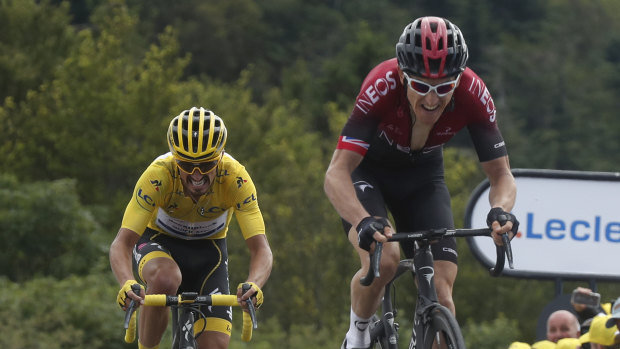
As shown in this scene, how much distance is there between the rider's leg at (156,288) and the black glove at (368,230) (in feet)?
4.83

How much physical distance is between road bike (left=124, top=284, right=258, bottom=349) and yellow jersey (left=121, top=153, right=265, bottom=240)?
0.63 meters

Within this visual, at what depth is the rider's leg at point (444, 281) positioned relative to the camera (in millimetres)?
7391

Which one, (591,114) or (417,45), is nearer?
(417,45)

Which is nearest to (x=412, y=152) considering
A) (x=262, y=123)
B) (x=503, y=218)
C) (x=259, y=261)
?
(x=503, y=218)

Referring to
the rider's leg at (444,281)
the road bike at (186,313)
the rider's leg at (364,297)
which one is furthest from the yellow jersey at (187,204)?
the rider's leg at (444,281)

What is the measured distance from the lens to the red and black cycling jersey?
7.28m

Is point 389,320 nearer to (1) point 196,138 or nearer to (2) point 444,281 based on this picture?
(2) point 444,281

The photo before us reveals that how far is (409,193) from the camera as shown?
7809 millimetres

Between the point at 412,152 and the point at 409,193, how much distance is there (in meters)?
0.28

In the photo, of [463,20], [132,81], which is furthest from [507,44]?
[132,81]

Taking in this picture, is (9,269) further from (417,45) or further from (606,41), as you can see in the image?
(606,41)

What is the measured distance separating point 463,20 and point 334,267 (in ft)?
221

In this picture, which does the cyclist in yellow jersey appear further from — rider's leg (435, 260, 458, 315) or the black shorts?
rider's leg (435, 260, 458, 315)

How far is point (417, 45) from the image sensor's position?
704 cm
